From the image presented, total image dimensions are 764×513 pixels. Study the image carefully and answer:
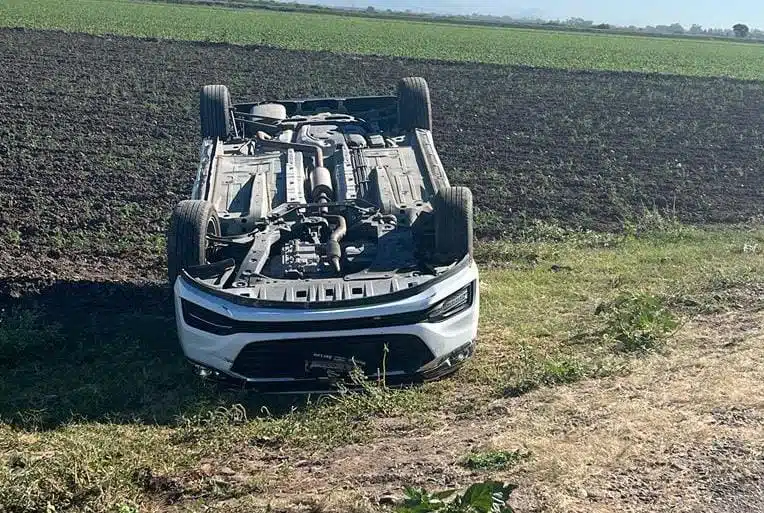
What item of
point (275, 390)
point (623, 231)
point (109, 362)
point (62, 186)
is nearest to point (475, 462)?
point (275, 390)

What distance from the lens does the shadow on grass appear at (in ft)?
17.6

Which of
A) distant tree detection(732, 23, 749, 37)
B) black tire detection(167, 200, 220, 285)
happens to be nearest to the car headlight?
black tire detection(167, 200, 220, 285)

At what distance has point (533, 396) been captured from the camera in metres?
5.12

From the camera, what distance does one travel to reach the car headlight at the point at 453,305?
18.4 ft

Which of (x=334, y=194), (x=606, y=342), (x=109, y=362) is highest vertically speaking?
(x=334, y=194)

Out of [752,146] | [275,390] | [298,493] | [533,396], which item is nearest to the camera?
[298,493]

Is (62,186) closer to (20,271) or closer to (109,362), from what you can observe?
(20,271)

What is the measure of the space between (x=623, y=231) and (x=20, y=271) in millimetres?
6762

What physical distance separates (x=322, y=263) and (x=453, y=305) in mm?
1066

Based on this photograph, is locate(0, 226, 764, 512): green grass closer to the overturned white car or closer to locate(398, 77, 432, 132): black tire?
the overturned white car

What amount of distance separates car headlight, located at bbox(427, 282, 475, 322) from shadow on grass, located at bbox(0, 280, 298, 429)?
1303mm

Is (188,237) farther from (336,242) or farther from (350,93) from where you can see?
(350,93)

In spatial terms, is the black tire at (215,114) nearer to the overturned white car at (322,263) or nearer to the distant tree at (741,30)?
the overturned white car at (322,263)

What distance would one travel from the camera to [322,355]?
548cm
